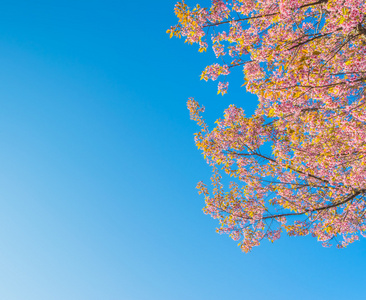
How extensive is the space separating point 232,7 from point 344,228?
8.36 meters

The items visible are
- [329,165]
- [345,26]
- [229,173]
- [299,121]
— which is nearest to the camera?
[345,26]

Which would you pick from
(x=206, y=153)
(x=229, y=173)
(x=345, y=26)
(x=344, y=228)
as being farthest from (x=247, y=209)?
(x=345, y=26)

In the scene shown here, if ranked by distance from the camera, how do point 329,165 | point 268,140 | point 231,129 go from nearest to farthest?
point 329,165 → point 268,140 → point 231,129

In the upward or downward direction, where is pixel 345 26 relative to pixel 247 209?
upward

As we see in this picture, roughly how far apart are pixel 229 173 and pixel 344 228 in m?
4.35

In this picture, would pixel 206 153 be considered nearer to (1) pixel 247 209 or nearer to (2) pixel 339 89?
(1) pixel 247 209

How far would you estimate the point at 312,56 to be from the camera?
5238mm

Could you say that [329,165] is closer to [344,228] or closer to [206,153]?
[344,228]

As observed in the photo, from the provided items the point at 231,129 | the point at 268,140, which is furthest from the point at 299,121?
the point at 231,129

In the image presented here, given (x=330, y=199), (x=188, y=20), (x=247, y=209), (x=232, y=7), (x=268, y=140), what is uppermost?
(x=232, y=7)

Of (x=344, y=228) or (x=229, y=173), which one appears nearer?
(x=344, y=228)

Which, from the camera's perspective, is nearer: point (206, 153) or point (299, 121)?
point (299, 121)

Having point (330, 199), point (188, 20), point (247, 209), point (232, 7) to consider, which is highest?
point (232, 7)

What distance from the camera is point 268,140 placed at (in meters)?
8.18
